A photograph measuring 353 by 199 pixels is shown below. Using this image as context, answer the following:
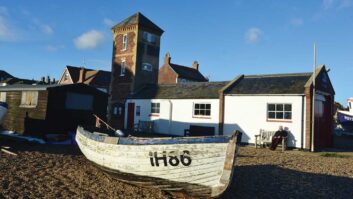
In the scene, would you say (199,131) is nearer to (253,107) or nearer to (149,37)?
(253,107)

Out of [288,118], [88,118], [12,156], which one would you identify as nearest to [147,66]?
[88,118]

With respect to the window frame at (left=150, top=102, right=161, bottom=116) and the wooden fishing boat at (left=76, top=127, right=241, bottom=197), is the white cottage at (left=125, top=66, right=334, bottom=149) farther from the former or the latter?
the wooden fishing boat at (left=76, top=127, right=241, bottom=197)

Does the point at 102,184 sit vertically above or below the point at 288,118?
below

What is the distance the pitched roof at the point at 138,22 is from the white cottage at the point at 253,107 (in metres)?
11.6

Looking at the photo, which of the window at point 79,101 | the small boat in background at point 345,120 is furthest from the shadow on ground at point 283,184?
the small boat in background at point 345,120

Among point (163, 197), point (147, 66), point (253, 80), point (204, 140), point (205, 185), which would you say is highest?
point (147, 66)

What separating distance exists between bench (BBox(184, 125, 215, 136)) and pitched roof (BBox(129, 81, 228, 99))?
8.24ft

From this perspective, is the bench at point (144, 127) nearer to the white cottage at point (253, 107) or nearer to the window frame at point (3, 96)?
the white cottage at point (253, 107)

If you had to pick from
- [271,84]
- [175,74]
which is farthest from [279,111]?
[175,74]

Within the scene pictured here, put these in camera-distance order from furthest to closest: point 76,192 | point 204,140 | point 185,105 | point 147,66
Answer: point 147,66 < point 185,105 < point 76,192 < point 204,140

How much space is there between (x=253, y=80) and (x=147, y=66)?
15832 mm

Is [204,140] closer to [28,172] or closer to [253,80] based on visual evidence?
[28,172]

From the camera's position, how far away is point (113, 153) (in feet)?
30.3

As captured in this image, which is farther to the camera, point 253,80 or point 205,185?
point 253,80
